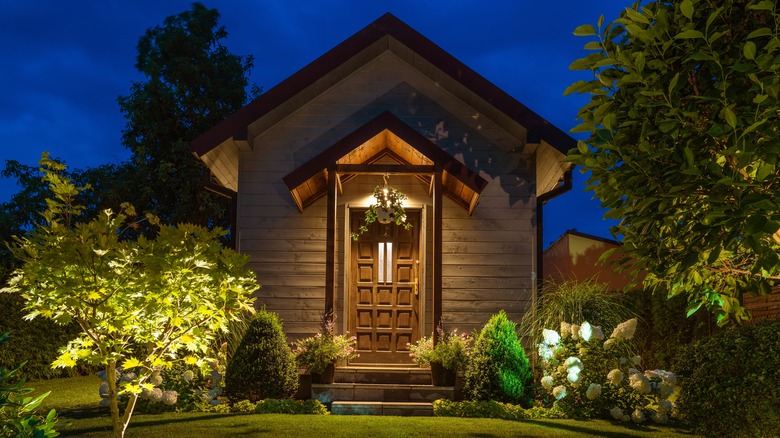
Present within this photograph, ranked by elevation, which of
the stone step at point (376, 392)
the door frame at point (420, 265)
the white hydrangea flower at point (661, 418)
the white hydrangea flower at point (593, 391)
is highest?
the door frame at point (420, 265)

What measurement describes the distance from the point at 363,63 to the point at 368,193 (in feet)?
7.08

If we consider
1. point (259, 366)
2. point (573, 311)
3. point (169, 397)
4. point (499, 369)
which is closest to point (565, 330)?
point (573, 311)

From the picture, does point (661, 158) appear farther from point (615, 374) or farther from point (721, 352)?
point (615, 374)

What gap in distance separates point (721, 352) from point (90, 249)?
6.20m

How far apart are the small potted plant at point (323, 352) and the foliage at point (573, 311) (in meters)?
2.89

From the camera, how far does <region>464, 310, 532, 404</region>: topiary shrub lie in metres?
10.5

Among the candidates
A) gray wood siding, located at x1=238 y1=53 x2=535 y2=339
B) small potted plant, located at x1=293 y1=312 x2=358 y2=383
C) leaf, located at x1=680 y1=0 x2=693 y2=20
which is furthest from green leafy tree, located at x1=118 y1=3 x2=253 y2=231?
leaf, located at x1=680 y1=0 x2=693 y2=20

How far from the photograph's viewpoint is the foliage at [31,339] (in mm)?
13578

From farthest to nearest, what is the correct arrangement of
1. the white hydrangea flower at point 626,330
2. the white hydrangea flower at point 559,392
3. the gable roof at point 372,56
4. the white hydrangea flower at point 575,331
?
the gable roof at point 372,56
the white hydrangea flower at point 575,331
the white hydrangea flower at point 626,330
the white hydrangea flower at point 559,392

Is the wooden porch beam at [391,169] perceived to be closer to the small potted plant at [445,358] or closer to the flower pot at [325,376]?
the small potted plant at [445,358]

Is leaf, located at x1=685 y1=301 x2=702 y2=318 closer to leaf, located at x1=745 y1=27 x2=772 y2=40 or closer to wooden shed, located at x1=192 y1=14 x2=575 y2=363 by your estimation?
leaf, located at x1=745 y1=27 x2=772 y2=40

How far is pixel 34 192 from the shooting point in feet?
76.7

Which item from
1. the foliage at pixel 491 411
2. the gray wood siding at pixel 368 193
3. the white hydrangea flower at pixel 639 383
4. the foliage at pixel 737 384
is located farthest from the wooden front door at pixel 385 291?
the foliage at pixel 737 384

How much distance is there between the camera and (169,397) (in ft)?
32.5
